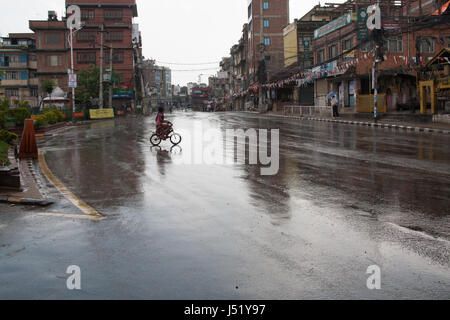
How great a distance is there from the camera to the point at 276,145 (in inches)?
749

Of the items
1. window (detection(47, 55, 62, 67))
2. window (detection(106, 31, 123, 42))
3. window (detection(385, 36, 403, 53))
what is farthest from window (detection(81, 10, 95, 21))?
window (detection(385, 36, 403, 53))

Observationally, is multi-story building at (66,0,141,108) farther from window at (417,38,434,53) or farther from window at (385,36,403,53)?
window at (417,38,434,53)

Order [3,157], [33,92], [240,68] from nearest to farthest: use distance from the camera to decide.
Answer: [3,157], [33,92], [240,68]

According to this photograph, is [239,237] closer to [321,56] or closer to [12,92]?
[321,56]

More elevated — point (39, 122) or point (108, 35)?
point (108, 35)

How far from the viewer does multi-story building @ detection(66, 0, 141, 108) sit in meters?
77.1

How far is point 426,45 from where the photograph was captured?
42.8 metres

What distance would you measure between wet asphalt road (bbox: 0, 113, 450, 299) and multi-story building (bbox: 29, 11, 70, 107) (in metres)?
69.8

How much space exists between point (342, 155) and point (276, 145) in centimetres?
406

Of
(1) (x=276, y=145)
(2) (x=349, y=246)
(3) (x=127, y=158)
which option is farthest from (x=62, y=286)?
(1) (x=276, y=145)

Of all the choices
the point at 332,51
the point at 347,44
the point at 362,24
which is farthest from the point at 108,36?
the point at 362,24

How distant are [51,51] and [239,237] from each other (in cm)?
7783

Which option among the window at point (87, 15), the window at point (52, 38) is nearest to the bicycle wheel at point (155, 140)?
the window at point (52, 38)

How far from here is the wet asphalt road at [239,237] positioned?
459 centimetres
